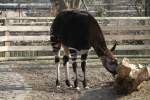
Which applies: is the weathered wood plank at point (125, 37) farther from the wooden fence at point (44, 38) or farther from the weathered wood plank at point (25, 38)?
the weathered wood plank at point (25, 38)

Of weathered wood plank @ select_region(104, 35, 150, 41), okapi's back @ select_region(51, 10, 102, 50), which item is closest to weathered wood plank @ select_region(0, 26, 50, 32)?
weathered wood plank @ select_region(104, 35, 150, 41)

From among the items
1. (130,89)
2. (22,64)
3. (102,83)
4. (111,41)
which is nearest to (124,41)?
(111,41)

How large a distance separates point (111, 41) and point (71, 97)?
4.72m

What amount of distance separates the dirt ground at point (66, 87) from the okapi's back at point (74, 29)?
3.33 feet

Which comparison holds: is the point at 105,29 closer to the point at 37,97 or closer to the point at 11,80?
the point at 11,80

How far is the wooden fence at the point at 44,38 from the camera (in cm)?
1375

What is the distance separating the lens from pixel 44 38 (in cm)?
1387

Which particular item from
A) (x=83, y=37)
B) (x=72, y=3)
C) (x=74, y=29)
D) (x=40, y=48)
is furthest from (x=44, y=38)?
(x=83, y=37)

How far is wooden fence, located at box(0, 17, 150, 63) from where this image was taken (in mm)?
13750

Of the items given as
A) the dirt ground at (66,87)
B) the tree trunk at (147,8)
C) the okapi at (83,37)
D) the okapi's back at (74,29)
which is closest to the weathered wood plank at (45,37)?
the dirt ground at (66,87)

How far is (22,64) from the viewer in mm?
13469

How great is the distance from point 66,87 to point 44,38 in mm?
3584

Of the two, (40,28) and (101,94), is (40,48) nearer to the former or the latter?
(40,28)

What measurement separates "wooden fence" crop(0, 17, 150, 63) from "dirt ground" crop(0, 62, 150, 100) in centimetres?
103
